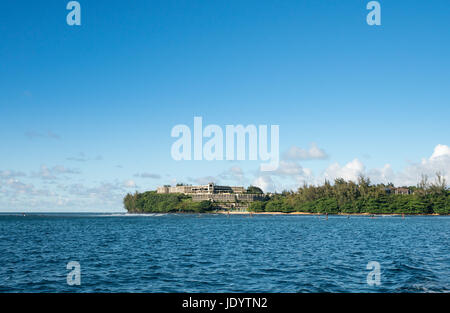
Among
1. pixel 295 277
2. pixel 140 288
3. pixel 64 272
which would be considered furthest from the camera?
pixel 64 272

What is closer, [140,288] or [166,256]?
[140,288]

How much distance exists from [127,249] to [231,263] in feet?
89.3

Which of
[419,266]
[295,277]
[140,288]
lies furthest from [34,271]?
[419,266]

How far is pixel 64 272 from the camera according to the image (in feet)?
154

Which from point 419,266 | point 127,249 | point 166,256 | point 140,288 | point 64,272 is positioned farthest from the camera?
point 127,249

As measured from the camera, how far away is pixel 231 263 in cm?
5297
